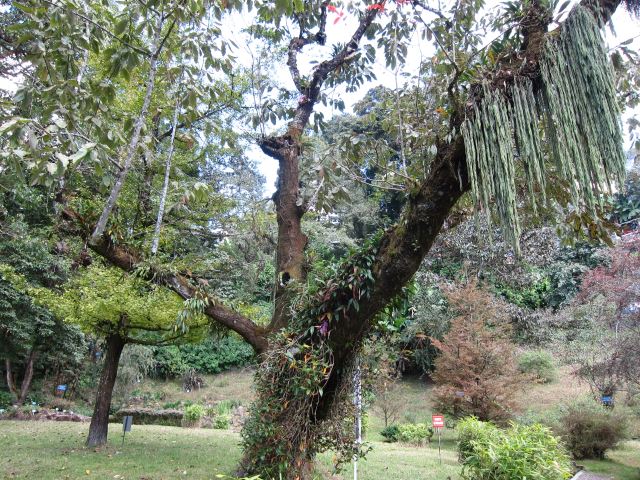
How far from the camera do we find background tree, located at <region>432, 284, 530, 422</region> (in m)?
10.9

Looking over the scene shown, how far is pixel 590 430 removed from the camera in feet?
30.7

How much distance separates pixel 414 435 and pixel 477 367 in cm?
235

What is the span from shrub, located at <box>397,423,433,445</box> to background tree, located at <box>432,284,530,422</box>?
2.45ft

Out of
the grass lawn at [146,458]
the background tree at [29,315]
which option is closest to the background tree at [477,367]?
the grass lawn at [146,458]

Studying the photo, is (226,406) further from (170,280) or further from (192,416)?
(170,280)

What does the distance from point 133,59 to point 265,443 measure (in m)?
3.36

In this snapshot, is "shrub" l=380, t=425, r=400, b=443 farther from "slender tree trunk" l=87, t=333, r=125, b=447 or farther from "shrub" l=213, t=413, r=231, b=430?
"slender tree trunk" l=87, t=333, r=125, b=447

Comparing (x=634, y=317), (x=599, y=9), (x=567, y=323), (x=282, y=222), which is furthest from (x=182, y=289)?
(x=567, y=323)

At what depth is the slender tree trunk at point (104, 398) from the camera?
24.9 ft

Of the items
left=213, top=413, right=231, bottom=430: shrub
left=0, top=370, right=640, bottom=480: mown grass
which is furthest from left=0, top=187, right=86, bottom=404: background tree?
left=213, top=413, right=231, bottom=430: shrub

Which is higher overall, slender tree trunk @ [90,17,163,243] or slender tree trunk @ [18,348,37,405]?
slender tree trunk @ [90,17,163,243]

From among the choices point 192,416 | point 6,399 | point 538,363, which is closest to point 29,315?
→ point 6,399

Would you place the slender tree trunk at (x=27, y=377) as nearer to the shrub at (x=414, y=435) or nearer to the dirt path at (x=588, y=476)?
the shrub at (x=414, y=435)

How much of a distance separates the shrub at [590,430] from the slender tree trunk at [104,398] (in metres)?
8.77
